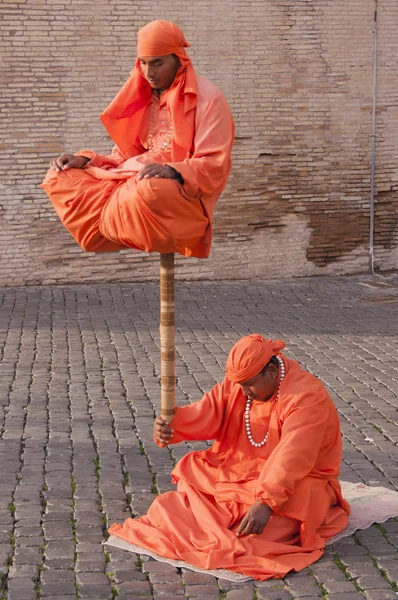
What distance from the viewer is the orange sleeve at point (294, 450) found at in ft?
16.8

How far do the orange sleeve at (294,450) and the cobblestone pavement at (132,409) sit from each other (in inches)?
18.1

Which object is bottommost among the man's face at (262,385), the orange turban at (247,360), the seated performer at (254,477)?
the seated performer at (254,477)

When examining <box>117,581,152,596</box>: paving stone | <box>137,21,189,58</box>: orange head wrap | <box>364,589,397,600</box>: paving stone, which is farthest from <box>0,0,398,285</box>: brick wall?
<box>364,589,397,600</box>: paving stone

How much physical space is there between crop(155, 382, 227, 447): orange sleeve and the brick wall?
9.39 meters

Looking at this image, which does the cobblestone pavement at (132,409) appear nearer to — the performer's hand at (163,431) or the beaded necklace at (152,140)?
the performer's hand at (163,431)

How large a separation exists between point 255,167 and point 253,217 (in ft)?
2.49

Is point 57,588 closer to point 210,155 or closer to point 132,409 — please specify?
point 210,155

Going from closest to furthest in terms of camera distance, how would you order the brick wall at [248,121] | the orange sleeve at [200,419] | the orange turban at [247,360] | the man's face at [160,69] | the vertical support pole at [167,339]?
the man's face at [160,69], the orange turban at [247,360], the vertical support pole at [167,339], the orange sleeve at [200,419], the brick wall at [248,121]

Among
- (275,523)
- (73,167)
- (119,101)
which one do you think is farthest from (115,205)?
(275,523)

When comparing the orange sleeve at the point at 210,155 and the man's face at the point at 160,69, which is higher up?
the man's face at the point at 160,69

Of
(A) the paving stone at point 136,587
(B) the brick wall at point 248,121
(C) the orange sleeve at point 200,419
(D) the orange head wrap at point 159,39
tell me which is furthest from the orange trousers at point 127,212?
(B) the brick wall at point 248,121

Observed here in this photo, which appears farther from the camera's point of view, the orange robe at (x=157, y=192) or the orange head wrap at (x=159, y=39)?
the orange head wrap at (x=159, y=39)

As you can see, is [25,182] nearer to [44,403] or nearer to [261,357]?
[44,403]

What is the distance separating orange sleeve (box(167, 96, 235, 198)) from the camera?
16.3 feet
